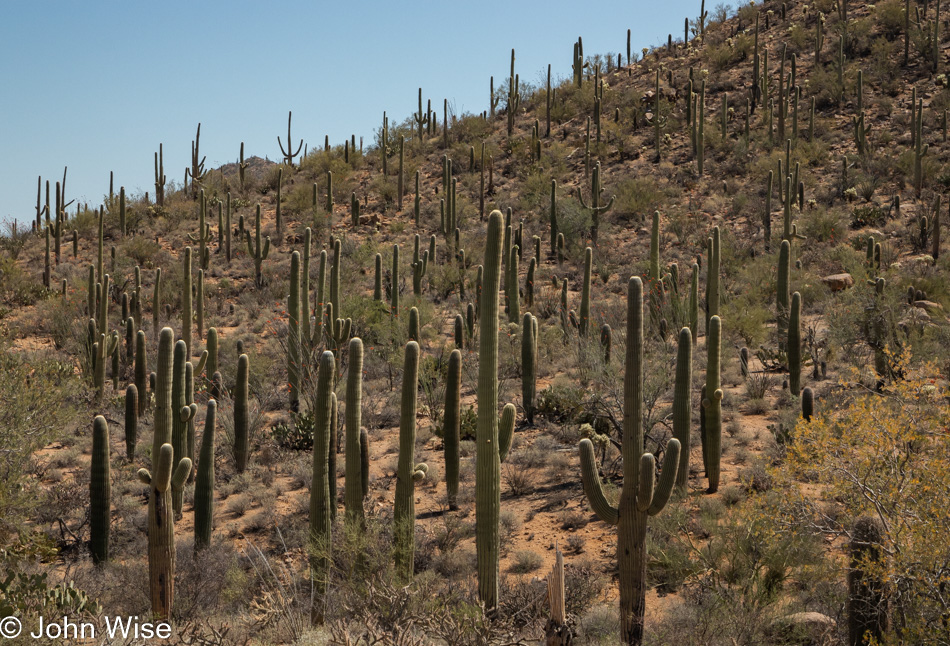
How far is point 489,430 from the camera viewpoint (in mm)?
6816

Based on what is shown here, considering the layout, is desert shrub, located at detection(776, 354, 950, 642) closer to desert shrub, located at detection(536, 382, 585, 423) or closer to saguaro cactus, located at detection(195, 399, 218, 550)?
desert shrub, located at detection(536, 382, 585, 423)

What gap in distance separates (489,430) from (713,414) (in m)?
4.63

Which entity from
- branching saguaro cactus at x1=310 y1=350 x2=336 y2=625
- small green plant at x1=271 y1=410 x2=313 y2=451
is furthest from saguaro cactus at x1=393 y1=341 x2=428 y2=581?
small green plant at x1=271 y1=410 x2=313 y2=451

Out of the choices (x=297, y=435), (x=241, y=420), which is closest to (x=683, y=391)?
(x=241, y=420)

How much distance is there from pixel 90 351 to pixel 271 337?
212 inches

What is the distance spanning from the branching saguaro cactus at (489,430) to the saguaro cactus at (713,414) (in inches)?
171

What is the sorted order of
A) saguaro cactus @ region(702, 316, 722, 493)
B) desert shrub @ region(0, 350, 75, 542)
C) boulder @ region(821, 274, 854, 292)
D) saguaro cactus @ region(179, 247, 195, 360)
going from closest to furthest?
desert shrub @ region(0, 350, 75, 542)
saguaro cactus @ region(702, 316, 722, 493)
saguaro cactus @ region(179, 247, 195, 360)
boulder @ region(821, 274, 854, 292)

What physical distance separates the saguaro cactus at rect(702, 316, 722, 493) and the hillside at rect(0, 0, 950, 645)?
0.14 feet

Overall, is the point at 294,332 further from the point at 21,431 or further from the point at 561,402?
the point at 21,431

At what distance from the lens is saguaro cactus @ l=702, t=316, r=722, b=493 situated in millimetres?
10133

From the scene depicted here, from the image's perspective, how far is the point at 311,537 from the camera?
7711 millimetres

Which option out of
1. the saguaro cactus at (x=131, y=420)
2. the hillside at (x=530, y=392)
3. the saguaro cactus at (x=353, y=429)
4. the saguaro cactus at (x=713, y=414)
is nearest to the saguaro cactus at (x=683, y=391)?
the hillside at (x=530, y=392)

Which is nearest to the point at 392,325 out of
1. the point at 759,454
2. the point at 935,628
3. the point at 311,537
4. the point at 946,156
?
the point at 759,454

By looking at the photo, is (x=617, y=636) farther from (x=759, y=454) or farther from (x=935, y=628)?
(x=759, y=454)
